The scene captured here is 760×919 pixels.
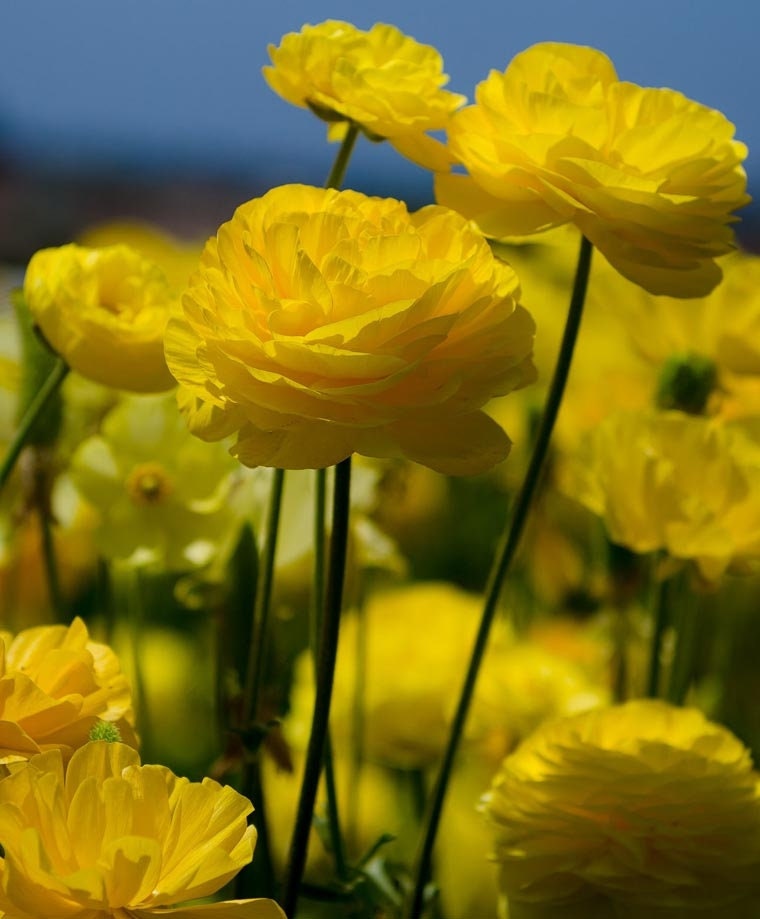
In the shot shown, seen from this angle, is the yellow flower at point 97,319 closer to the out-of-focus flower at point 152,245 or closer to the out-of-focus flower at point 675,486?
the out-of-focus flower at point 675,486

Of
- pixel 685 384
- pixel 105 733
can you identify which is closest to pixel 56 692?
pixel 105 733

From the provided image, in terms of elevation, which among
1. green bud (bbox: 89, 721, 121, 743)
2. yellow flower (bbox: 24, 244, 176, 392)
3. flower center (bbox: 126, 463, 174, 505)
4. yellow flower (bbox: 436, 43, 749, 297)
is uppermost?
yellow flower (bbox: 436, 43, 749, 297)

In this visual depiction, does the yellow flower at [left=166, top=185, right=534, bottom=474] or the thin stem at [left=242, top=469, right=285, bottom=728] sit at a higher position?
the yellow flower at [left=166, top=185, right=534, bottom=474]

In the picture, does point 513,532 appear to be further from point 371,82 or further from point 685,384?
point 685,384

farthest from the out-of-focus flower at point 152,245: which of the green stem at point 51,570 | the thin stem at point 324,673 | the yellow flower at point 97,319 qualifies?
the thin stem at point 324,673

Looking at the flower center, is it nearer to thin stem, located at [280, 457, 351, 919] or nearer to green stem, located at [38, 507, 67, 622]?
green stem, located at [38, 507, 67, 622]

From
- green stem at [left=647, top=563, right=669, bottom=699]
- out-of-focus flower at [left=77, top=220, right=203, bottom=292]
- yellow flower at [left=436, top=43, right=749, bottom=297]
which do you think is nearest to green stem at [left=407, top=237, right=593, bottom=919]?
yellow flower at [left=436, top=43, right=749, bottom=297]
